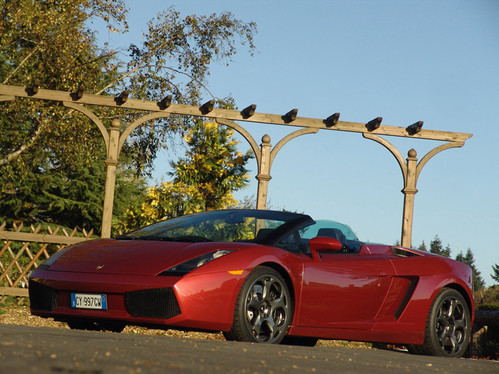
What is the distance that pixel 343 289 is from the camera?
252 inches

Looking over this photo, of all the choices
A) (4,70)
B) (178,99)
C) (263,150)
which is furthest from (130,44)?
(263,150)

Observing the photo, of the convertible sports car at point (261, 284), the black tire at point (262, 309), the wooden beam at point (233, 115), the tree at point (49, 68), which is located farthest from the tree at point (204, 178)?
the black tire at point (262, 309)

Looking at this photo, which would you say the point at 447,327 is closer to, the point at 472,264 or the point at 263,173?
the point at 263,173

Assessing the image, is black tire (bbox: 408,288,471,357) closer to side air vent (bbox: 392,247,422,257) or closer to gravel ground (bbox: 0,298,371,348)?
side air vent (bbox: 392,247,422,257)

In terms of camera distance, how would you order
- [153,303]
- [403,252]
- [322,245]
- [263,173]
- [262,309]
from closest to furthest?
[153,303] → [262,309] → [322,245] → [403,252] → [263,173]

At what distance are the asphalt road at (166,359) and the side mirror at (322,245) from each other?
110 centimetres

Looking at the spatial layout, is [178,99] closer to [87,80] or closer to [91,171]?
[87,80]

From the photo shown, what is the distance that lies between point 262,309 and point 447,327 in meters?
2.06

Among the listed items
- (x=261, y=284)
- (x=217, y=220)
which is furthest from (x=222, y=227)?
(x=261, y=284)

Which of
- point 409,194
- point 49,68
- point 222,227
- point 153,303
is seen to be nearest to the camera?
point 153,303

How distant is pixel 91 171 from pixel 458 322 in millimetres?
28027

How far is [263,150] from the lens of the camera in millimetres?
13516

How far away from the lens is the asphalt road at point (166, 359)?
130 inches

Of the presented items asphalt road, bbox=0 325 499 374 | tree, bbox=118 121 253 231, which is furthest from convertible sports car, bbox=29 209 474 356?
tree, bbox=118 121 253 231
